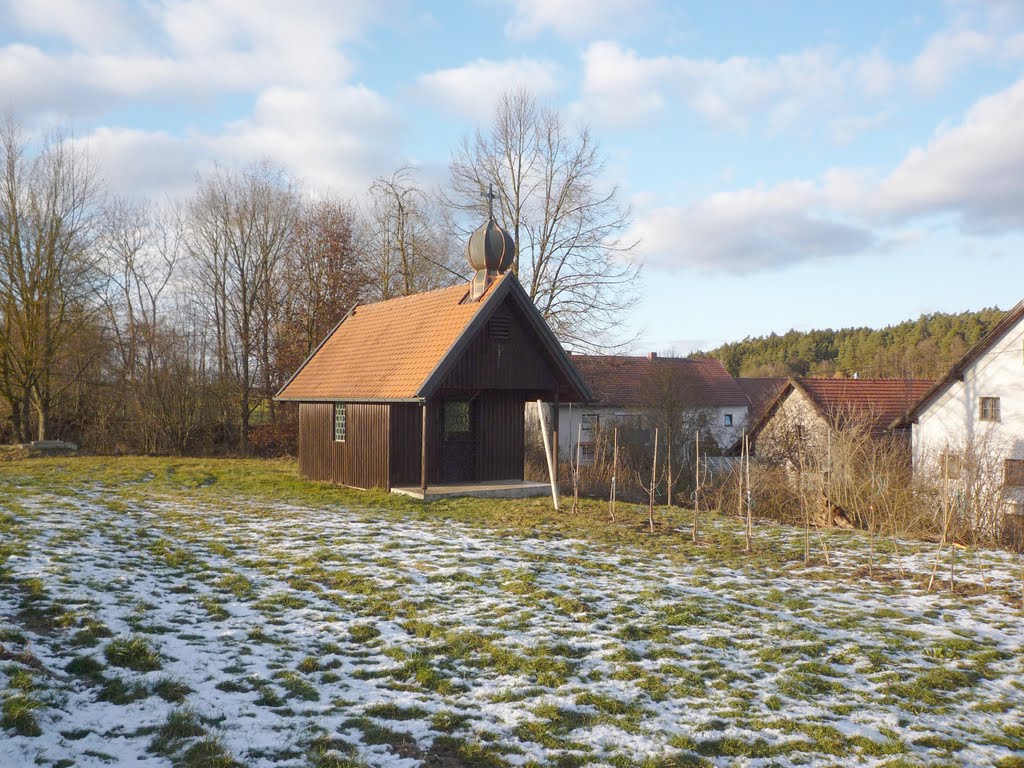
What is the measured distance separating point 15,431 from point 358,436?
17.0 meters

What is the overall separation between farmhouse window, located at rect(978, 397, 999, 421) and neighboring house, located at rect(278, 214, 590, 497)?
585 inches

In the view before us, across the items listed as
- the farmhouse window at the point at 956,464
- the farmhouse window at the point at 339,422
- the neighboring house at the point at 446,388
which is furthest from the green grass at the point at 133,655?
the farmhouse window at the point at 956,464

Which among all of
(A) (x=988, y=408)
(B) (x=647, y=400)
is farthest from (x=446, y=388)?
(A) (x=988, y=408)

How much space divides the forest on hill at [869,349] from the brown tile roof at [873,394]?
2070 cm

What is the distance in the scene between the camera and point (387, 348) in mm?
18234

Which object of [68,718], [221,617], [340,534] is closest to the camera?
[68,718]

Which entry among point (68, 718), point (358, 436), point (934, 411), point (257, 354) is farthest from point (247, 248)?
point (68, 718)

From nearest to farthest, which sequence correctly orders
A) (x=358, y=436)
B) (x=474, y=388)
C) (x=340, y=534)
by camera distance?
(x=340, y=534)
(x=474, y=388)
(x=358, y=436)

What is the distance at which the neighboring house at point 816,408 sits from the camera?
2620cm

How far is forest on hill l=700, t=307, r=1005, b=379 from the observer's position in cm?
5834

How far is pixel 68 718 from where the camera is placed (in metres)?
Result: 5.03

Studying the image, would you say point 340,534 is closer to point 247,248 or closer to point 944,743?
point 944,743

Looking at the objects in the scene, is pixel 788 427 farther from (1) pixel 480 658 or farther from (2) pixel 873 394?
(1) pixel 480 658

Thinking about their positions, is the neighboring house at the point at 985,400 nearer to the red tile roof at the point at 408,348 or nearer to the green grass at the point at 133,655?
the red tile roof at the point at 408,348
